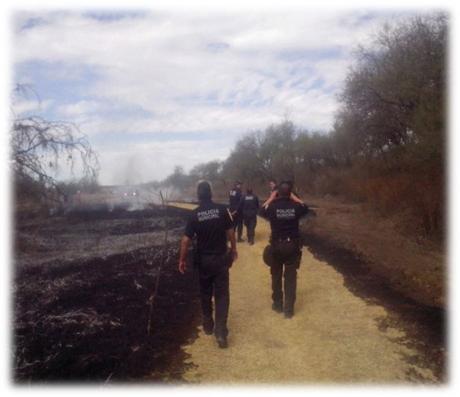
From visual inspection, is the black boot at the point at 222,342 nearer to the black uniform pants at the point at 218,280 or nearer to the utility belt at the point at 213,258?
the black uniform pants at the point at 218,280

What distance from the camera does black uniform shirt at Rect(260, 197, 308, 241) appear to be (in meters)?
7.32

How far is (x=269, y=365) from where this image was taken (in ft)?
17.9

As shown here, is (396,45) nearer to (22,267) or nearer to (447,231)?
(447,231)

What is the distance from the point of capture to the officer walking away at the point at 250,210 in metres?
14.5

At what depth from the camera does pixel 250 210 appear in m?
14.4

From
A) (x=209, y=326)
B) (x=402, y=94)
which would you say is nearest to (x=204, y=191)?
(x=209, y=326)

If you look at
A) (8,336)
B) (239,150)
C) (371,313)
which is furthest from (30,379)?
(239,150)

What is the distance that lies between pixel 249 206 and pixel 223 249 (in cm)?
821

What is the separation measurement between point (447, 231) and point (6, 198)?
37.9 feet

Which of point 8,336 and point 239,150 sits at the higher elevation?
point 239,150

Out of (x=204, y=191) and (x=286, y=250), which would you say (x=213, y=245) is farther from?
(x=286, y=250)

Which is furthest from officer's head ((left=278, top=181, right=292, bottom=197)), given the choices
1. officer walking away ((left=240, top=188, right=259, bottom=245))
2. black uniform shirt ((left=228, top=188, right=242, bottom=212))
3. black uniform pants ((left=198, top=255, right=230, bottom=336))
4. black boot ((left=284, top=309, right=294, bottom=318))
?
black uniform shirt ((left=228, top=188, right=242, bottom=212))

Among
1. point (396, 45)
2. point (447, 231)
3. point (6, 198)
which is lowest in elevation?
point (447, 231)

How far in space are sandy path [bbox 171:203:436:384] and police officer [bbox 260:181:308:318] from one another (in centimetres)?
31
